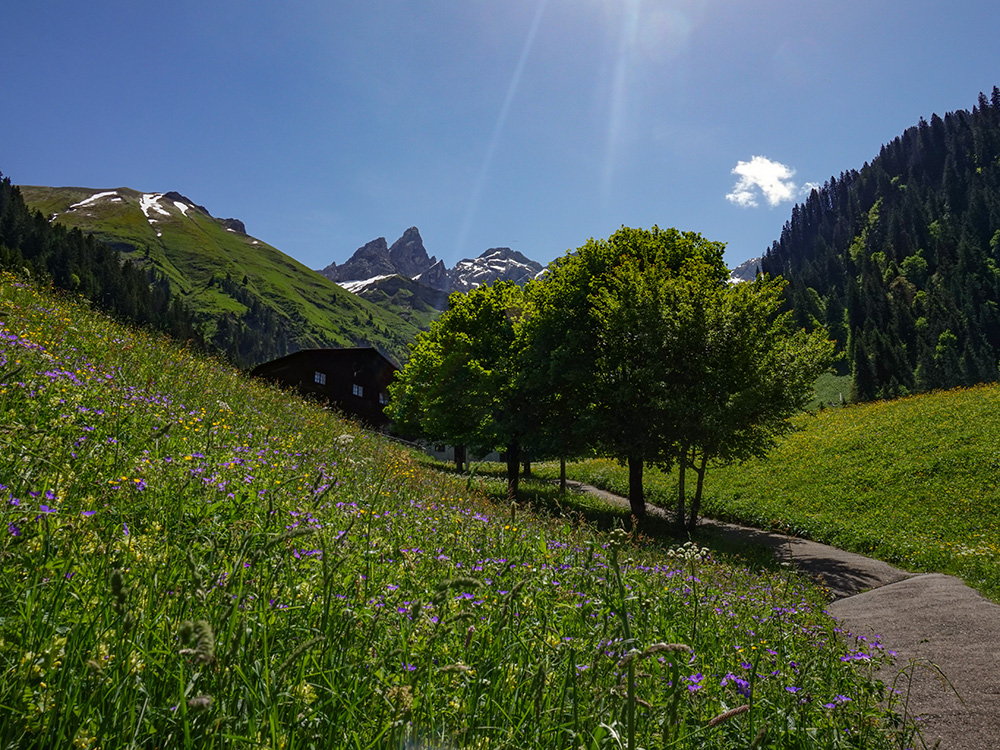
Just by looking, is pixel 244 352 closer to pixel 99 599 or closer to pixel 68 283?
pixel 68 283

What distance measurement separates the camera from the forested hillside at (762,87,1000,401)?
86.3m

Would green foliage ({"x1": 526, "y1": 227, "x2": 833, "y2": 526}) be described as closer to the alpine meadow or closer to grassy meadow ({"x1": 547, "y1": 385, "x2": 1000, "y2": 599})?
the alpine meadow

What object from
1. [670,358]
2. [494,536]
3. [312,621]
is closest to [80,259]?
[670,358]

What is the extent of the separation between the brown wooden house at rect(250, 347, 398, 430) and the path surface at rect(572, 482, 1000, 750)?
46.6 meters

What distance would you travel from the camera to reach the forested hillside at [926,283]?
3398 inches

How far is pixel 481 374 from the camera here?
88.6 ft

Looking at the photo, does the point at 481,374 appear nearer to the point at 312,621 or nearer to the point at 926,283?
the point at 312,621

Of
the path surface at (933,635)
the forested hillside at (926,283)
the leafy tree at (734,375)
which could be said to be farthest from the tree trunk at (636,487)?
the forested hillside at (926,283)

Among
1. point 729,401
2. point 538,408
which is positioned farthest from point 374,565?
point 538,408

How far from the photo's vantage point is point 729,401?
17891 mm

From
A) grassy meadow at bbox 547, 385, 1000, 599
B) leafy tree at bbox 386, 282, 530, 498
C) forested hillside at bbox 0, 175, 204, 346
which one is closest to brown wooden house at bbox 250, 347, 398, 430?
leafy tree at bbox 386, 282, 530, 498

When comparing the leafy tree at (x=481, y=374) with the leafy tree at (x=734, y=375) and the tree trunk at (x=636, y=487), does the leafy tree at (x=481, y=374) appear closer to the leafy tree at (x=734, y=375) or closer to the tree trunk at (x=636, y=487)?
the tree trunk at (x=636, y=487)

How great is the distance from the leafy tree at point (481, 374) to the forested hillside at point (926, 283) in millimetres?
70723

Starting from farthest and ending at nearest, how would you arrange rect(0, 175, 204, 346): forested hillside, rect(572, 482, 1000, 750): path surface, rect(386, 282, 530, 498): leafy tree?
rect(0, 175, 204, 346): forested hillside → rect(386, 282, 530, 498): leafy tree → rect(572, 482, 1000, 750): path surface
